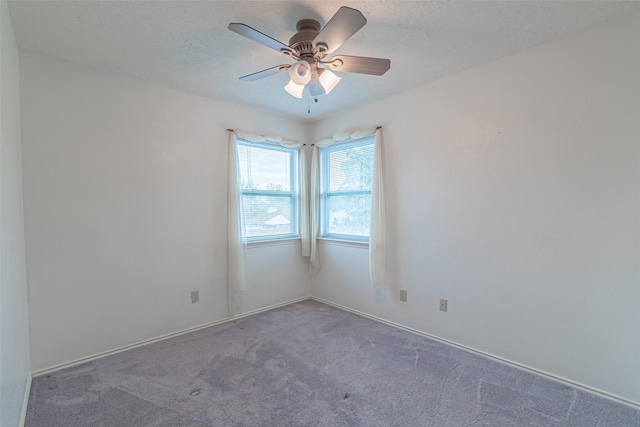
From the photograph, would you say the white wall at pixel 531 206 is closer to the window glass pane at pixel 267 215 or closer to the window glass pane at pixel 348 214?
the window glass pane at pixel 348 214

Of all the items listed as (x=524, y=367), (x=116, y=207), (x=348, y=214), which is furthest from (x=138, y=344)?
(x=524, y=367)

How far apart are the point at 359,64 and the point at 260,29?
27.5 inches

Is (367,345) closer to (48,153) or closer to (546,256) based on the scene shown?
Result: (546,256)

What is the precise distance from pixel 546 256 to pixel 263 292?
9.48 ft

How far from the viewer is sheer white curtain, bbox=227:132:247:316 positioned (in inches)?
131

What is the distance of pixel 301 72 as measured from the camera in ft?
6.08

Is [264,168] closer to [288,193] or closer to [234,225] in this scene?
[288,193]

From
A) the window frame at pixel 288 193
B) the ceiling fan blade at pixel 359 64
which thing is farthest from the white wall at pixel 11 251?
the window frame at pixel 288 193

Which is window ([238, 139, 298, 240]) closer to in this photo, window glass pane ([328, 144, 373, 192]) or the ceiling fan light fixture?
window glass pane ([328, 144, 373, 192])

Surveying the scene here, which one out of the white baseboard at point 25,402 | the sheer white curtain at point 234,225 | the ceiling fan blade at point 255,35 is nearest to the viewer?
the ceiling fan blade at point 255,35

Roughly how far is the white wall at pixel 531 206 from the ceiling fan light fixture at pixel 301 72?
1.54m

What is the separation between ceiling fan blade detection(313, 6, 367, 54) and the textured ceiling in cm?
24

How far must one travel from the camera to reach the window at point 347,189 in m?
3.55

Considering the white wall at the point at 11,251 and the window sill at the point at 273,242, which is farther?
the window sill at the point at 273,242
